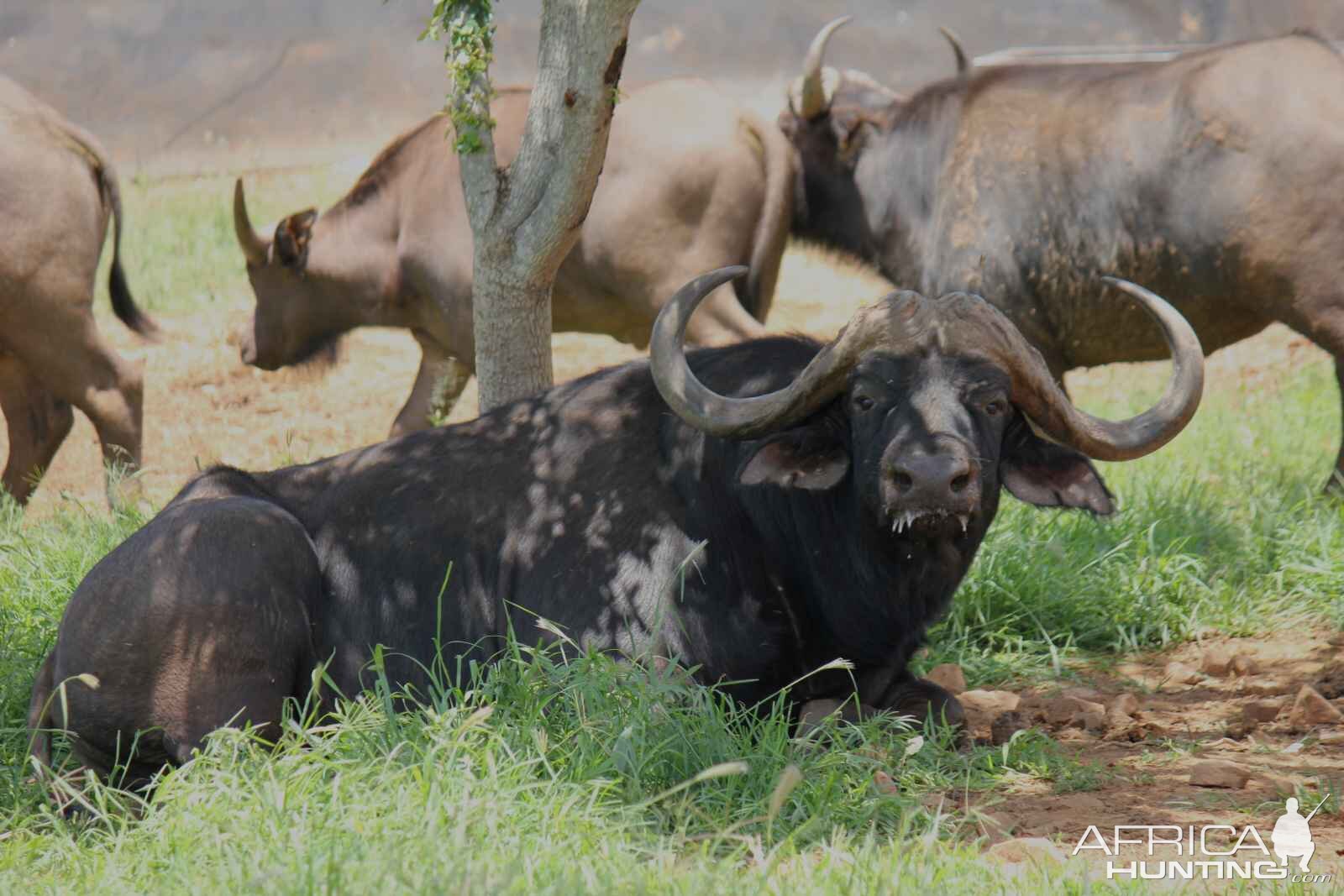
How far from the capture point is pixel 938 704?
15.8 feet

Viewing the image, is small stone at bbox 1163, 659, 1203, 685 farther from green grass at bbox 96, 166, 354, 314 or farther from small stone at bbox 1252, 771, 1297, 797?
green grass at bbox 96, 166, 354, 314

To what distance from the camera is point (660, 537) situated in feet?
15.7

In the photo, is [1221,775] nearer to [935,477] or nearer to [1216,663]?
[935,477]

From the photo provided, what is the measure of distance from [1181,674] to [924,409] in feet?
6.45

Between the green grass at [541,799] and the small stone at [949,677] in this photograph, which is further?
the small stone at [949,677]

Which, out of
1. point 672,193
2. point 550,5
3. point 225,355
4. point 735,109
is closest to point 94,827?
point 550,5

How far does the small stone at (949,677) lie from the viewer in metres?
5.46

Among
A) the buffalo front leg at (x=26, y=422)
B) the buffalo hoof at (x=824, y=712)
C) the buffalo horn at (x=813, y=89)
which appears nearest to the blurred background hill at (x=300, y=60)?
the buffalo horn at (x=813, y=89)

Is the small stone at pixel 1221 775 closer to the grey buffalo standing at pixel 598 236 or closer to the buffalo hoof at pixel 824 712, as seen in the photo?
the buffalo hoof at pixel 824 712

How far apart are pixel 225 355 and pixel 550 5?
728 cm

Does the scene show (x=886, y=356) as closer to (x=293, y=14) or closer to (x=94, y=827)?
(x=94, y=827)

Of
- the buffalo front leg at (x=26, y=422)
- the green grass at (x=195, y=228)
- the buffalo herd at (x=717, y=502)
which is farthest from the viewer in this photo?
the green grass at (x=195, y=228)

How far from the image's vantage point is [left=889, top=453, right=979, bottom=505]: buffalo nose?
404 cm

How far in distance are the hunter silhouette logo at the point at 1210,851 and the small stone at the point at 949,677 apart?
62.3 inches
